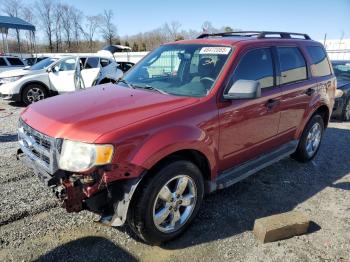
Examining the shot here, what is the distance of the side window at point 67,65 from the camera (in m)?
11.4

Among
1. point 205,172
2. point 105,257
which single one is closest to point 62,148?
point 105,257

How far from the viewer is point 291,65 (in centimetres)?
470

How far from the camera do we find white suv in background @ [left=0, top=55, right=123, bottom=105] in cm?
1071

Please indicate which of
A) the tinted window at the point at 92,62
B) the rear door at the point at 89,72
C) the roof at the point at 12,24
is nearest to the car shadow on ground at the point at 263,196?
the rear door at the point at 89,72

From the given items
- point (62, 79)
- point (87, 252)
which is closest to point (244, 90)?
point (87, 252)

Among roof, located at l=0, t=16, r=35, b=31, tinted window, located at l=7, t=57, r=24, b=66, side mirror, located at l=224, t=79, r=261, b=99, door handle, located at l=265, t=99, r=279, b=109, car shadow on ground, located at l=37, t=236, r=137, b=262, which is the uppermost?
roof, located at l=0, t=16, r=35, b=31

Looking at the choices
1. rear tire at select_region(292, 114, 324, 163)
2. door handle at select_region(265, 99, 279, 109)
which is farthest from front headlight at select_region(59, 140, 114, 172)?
rear tire at select_region(292, 114, 324, 163)

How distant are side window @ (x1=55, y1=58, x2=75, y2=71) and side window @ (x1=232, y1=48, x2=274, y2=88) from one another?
342 inches

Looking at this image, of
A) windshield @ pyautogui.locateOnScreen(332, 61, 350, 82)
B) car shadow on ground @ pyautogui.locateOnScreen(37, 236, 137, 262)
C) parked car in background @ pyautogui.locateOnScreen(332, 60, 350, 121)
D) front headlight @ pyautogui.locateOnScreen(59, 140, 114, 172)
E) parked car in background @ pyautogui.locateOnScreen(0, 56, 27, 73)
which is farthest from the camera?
parked car in background @ pyautogui.locateOnScreen(0, 56, 27, 73)

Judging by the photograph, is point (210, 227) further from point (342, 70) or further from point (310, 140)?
point (342, 70)

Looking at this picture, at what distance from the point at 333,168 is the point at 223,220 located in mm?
2733

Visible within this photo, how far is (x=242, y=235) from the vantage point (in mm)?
3467

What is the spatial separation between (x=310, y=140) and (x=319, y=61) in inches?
51.2

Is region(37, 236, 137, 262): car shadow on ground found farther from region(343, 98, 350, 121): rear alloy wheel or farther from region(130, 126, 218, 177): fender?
region(343, 98, 350, 121): rear alloy wheel
